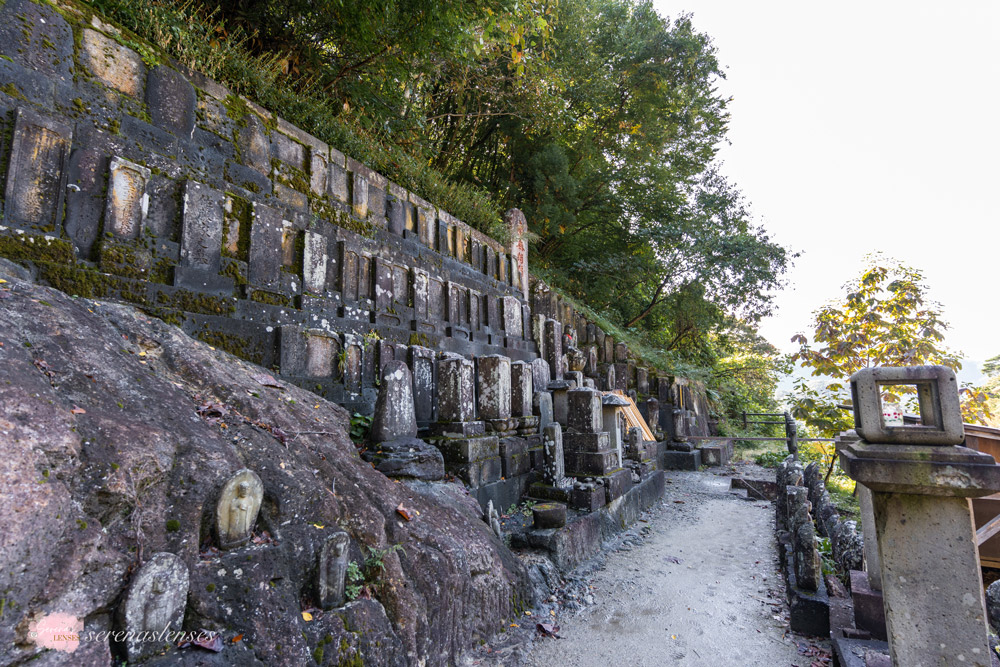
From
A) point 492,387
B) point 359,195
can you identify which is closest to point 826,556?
point 492,387

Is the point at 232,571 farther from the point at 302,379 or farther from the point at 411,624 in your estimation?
the point at 302,379

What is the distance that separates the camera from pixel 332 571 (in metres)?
2.47

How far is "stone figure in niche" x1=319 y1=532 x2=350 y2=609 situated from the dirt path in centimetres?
155

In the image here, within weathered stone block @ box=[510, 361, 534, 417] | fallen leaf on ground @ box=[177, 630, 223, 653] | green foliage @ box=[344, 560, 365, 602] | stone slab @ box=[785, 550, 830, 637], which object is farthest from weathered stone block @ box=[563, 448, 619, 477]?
fallen leaf on ground @ box=[177, 630, 223, 653]

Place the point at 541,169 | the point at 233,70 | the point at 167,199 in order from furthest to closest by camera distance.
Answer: the point at 541,169, the point at 233,70, the point at 167,199

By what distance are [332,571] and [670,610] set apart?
124 inches

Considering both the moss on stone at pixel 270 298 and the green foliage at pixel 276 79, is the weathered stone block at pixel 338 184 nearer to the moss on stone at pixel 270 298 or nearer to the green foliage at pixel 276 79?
the green foliage at pixel 276 79

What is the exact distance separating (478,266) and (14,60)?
5793mm

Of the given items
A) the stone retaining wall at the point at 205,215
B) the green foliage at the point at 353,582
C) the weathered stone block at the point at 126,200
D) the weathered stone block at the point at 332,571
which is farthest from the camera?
the weathered stone block at the point at 126,200

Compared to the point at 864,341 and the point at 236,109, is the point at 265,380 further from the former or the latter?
the point at 864,341

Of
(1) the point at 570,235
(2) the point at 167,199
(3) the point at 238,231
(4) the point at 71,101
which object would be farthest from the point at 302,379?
(1) the point at 570,235

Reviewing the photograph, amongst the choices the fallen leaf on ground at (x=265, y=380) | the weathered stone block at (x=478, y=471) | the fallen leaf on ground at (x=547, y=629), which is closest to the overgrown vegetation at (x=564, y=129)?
the fallen leaf on ground at (x=265, y=380)

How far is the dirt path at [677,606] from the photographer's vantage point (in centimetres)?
339

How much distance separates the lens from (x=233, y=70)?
192 inches
